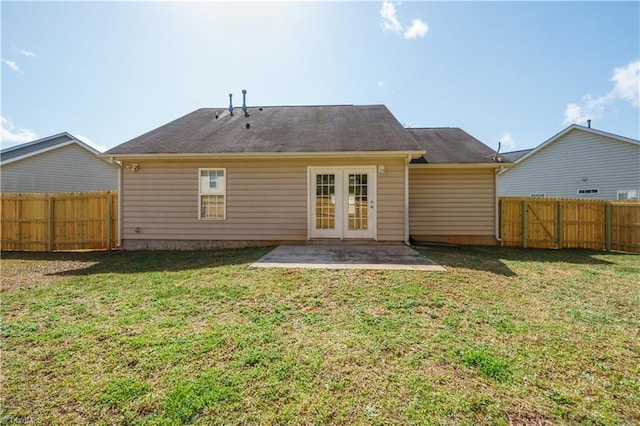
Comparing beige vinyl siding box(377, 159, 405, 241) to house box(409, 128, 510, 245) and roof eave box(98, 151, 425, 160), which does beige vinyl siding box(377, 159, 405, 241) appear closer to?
roof eave box(98, 151, 425, 160)

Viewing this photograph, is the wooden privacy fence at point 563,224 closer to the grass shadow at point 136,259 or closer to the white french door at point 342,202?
the white french door at point 342,202

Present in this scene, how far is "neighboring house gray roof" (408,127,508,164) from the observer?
893 cm

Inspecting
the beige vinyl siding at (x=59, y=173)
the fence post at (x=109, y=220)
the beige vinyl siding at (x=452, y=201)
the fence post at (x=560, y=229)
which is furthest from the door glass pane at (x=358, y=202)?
the beige vinyl siding at (x=59, y=173)

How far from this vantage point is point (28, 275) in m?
5.55

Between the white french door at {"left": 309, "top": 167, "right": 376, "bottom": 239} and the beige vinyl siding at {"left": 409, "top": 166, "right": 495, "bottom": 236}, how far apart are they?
207cm

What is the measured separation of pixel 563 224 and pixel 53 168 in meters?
21.9

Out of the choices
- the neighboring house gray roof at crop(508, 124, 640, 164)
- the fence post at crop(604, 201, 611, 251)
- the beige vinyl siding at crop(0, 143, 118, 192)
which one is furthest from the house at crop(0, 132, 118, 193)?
the neighboring house gray roof at crop(508, 124, 640, 164)

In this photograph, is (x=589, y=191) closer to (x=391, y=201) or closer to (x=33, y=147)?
(x=391, y=201)

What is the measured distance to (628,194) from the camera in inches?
468

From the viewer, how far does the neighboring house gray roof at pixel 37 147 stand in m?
12.4

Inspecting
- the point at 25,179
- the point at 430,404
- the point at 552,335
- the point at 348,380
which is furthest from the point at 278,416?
the point at 25,179

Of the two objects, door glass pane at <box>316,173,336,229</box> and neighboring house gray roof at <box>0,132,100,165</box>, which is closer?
door glass pane at <box>316,173,336,229</box>

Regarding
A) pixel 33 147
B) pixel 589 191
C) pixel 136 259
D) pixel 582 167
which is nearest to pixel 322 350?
pixel 136 259

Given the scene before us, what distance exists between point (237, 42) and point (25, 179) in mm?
11947
